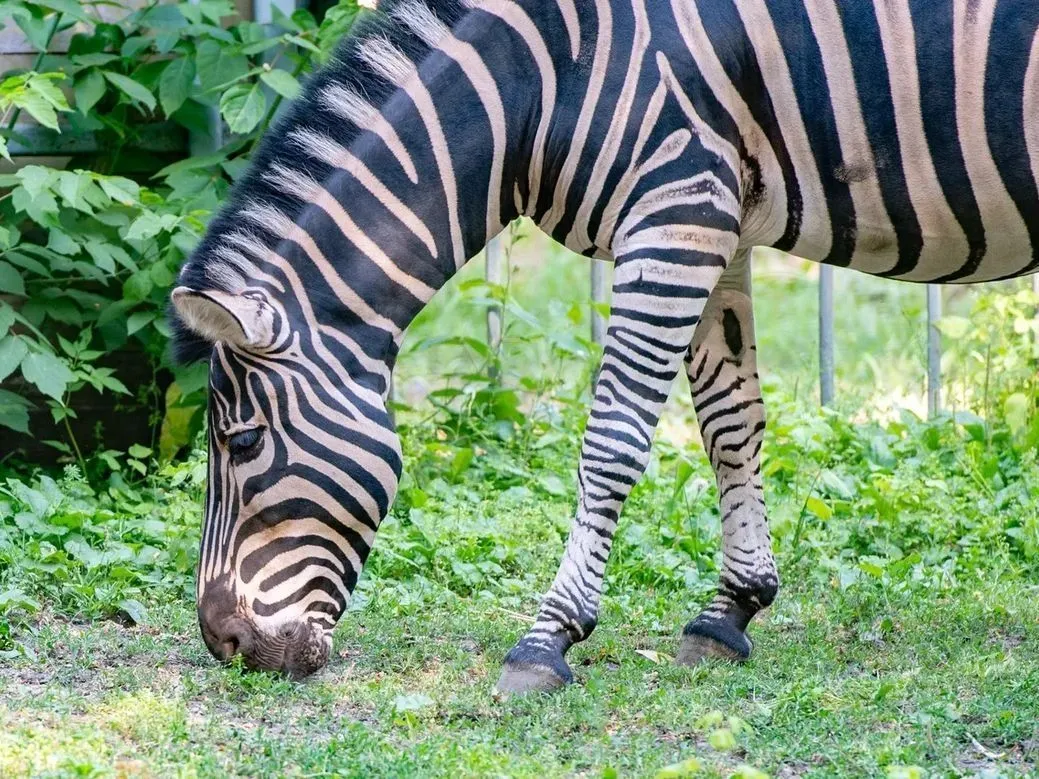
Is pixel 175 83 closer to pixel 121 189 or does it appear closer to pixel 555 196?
pixel 121 189

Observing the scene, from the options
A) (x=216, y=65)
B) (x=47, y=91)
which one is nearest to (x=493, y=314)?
(x=216, y=65)

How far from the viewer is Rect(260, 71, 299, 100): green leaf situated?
6.77 m

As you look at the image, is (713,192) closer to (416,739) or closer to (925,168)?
(925,168)

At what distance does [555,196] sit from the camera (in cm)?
476

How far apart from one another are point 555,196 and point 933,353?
13.8 feet

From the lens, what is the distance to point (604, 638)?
521 cm

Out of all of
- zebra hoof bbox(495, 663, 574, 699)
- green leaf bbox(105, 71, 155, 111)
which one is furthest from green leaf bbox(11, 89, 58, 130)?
zebra hoof bbox(495, 663, 574, 699)

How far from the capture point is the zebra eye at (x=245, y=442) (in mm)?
4547

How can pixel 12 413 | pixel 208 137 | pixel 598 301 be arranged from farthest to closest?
pixel 598 301, pixel 208 137, pixel 12 413

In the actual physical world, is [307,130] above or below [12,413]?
above

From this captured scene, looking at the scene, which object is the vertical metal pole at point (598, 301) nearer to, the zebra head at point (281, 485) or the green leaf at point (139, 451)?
the green leaf at point (139, 451)

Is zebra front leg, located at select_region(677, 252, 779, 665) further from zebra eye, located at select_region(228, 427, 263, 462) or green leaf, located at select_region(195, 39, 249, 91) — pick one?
green leaf, located at select_region(195, 39, 249, 91)

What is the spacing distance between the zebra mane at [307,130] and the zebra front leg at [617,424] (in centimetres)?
108

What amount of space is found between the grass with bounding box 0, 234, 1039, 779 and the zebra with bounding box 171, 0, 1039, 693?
1.33ft
